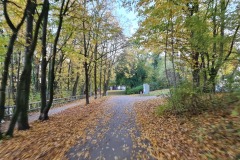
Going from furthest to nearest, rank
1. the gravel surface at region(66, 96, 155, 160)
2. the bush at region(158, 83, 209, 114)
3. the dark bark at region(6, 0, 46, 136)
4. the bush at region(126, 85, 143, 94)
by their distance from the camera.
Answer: the bush at region(126, 85, 143, 94)
the bush at region(158, 83, 209, 114)
the dark bark at region(6, 0, 46, 136)
the gravel surface at region(66, 96, 155, 160)

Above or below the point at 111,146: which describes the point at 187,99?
above

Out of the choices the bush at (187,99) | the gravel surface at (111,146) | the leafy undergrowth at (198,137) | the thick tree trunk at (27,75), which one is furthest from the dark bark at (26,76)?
the bush at (187,99)

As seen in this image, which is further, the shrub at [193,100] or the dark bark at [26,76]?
the dark bark at [26,76]

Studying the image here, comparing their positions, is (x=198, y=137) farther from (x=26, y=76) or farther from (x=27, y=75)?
(x=27, y=75)

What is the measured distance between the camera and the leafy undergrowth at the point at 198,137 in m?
4.54

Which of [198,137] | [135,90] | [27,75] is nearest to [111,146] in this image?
[198,137]

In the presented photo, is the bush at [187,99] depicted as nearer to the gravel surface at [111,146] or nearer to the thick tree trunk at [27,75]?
the gravel surface at [111,146]

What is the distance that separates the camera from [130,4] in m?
10.2

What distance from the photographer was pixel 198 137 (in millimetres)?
5594

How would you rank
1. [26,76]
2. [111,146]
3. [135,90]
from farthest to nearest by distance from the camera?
[135,90]
[26,76]
[111,146]

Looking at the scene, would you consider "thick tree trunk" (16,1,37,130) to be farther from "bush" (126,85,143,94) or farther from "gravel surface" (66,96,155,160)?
"bush" (126,85,143,94)

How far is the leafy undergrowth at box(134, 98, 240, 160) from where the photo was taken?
Result: 14.9ft

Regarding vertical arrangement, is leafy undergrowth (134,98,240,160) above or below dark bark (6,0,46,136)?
below

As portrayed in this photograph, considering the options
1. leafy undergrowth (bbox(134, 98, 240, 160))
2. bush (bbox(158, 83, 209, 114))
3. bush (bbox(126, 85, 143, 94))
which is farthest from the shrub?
bush (bbox(126, 85, 143, 94))
